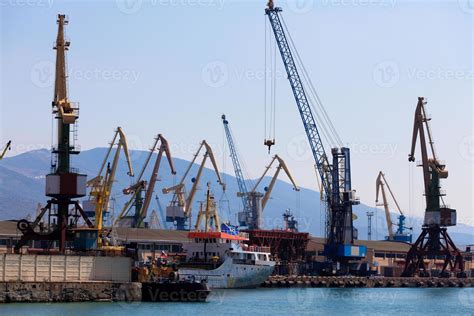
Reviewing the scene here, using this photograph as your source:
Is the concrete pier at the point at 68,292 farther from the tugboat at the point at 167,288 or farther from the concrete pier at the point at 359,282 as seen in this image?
the concrete pier at the point at 359,282

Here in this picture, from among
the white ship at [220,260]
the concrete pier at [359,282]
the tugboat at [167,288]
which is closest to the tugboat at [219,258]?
the white ship at [220,260]

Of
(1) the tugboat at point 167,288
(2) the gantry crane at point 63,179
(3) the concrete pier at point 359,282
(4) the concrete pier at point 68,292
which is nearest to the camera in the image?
(4) the concrete pier at point 68,292

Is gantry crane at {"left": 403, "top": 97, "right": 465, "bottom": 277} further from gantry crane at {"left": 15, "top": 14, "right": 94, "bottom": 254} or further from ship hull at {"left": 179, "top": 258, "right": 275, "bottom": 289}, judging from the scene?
gantry crane at {"left": 15, "top": 14, "right": 94, "bottom": 254}

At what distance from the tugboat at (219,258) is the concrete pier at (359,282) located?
10722mm

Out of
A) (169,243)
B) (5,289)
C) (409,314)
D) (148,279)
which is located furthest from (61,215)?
(169,243)

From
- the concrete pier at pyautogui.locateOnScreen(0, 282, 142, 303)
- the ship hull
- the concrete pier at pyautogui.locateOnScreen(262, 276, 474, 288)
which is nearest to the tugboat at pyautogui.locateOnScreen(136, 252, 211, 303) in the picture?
the concrete pier at pyautogui.locateOnScreen(0, 282, 142, 303)

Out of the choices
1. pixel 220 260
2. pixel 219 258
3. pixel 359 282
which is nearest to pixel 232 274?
pixel 220 260

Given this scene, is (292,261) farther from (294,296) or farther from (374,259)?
(294,296)

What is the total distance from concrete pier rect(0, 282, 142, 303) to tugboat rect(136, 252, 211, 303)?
43.9 inches

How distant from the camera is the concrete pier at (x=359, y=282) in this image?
128625 millimetres

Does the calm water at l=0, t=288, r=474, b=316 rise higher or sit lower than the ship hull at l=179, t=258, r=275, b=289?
lower

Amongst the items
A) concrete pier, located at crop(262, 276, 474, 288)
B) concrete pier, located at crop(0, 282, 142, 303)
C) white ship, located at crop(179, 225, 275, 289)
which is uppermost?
white ship, located at crop(179, 225, 275, 289)

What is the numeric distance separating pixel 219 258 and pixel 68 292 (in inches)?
1356

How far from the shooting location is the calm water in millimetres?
67938
